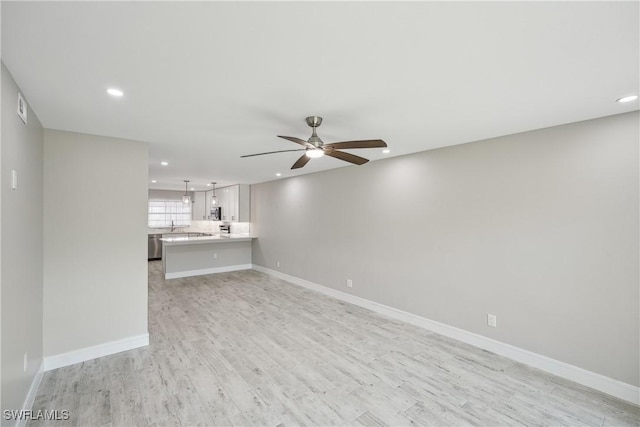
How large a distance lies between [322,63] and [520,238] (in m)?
2.78

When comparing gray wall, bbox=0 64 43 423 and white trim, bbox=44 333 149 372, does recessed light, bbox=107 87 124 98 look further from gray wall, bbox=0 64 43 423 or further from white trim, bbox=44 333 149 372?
white trim, bbox=44 333 149 372

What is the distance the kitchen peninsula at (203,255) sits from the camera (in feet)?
21.9

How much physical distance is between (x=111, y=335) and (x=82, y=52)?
2.98m

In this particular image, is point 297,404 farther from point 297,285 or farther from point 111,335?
point 297,285

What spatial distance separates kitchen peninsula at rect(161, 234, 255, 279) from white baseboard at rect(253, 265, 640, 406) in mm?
3937

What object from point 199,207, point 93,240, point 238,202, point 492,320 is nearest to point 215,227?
point 199,207

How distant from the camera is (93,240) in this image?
3068 millimetres

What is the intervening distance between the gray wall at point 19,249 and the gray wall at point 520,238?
3295 mm

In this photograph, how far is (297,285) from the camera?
6.14m

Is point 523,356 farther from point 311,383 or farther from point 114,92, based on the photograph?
point 114,92

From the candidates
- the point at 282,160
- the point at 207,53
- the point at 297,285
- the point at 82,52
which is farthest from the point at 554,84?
the point at 297,285

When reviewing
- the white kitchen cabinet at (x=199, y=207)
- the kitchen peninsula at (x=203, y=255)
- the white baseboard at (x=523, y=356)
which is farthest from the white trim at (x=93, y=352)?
the white kitchen cabinet at (x=199, y=207)

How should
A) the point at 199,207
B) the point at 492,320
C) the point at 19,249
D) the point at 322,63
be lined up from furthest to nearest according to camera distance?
the point at 199,207 → the point at 492,320 → the point at 19,249 → the point at 322,63

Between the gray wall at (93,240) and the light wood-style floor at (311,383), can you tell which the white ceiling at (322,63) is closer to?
the gray wall at (93,240)
